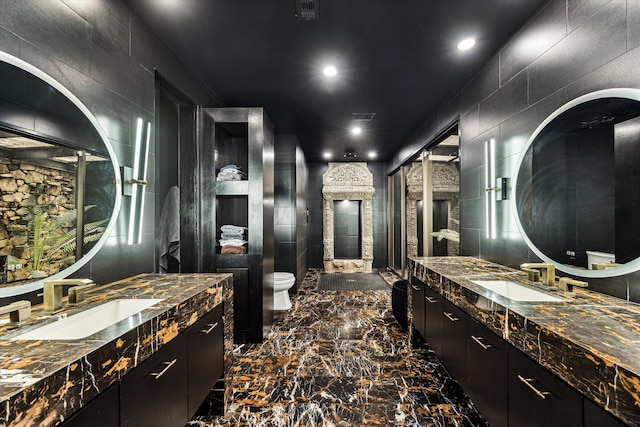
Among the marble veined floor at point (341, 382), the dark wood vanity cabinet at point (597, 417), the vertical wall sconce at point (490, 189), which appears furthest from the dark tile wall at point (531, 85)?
the marble veined floor at point (341, 382)

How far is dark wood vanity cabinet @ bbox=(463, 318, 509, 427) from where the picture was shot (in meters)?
1.26

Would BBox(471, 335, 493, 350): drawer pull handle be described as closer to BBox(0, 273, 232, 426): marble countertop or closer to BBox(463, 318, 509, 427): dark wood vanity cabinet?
BBox(463, 318, 509, 427): dark wood vanity cabinet

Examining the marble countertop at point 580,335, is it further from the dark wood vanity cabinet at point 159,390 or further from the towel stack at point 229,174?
the towel stack at point 229,174

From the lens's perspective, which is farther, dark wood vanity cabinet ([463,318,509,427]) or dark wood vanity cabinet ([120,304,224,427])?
dark wood vanity cabinet ([463,318,509,427])

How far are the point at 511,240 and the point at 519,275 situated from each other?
1.04 feet

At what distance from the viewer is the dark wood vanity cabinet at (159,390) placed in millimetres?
981

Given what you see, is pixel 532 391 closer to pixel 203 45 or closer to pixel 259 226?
pixel 259 226

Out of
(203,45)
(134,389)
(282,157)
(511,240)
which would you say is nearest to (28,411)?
(134,389)

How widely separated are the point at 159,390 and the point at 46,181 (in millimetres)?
1065

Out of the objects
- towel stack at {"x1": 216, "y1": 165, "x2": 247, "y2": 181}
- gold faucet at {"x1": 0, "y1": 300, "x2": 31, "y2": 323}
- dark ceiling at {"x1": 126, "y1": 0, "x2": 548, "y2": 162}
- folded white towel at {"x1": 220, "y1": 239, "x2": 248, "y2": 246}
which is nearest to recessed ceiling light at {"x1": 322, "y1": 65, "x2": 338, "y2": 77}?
dark ceiling at {"x1": 126, "y1": 0, "x2": 548, "y2": 162}

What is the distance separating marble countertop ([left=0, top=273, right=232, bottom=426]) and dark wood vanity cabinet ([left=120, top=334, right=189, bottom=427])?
0.05 m

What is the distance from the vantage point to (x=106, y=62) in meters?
1.70

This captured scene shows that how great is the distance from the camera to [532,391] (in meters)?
1.07

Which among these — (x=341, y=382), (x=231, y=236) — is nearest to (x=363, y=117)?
(x=231, y=236)
